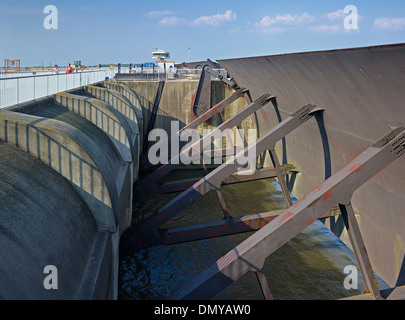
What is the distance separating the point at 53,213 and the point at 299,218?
3816 mm

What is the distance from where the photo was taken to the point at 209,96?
19.0 m

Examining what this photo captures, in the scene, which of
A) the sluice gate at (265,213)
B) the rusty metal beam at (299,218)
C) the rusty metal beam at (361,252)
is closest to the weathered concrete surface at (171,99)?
the sluice gate at (265,213)

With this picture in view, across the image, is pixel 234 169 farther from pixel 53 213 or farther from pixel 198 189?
pixel 53 213

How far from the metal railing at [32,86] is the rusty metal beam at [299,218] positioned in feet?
19.1

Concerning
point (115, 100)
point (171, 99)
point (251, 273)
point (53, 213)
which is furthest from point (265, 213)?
point (171, 99)

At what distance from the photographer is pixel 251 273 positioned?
8.84 m

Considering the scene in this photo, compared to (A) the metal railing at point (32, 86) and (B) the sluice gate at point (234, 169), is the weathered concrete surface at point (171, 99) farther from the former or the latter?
(B) the sluice gate at point (234, 169)

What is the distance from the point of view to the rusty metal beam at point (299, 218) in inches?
203

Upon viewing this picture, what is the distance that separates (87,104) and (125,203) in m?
3.82

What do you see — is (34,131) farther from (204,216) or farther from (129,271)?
(204,216)

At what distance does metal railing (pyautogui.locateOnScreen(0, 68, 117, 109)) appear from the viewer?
8.10 metres

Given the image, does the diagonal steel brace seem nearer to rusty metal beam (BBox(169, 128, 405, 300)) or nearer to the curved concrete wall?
the curved concrete wall

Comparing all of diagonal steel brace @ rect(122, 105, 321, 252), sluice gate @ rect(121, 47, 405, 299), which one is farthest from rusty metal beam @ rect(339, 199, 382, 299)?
diagonal steel brace @ rect(122, 105, 321, 252)

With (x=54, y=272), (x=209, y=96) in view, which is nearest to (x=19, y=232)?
(x=54, y=272)
